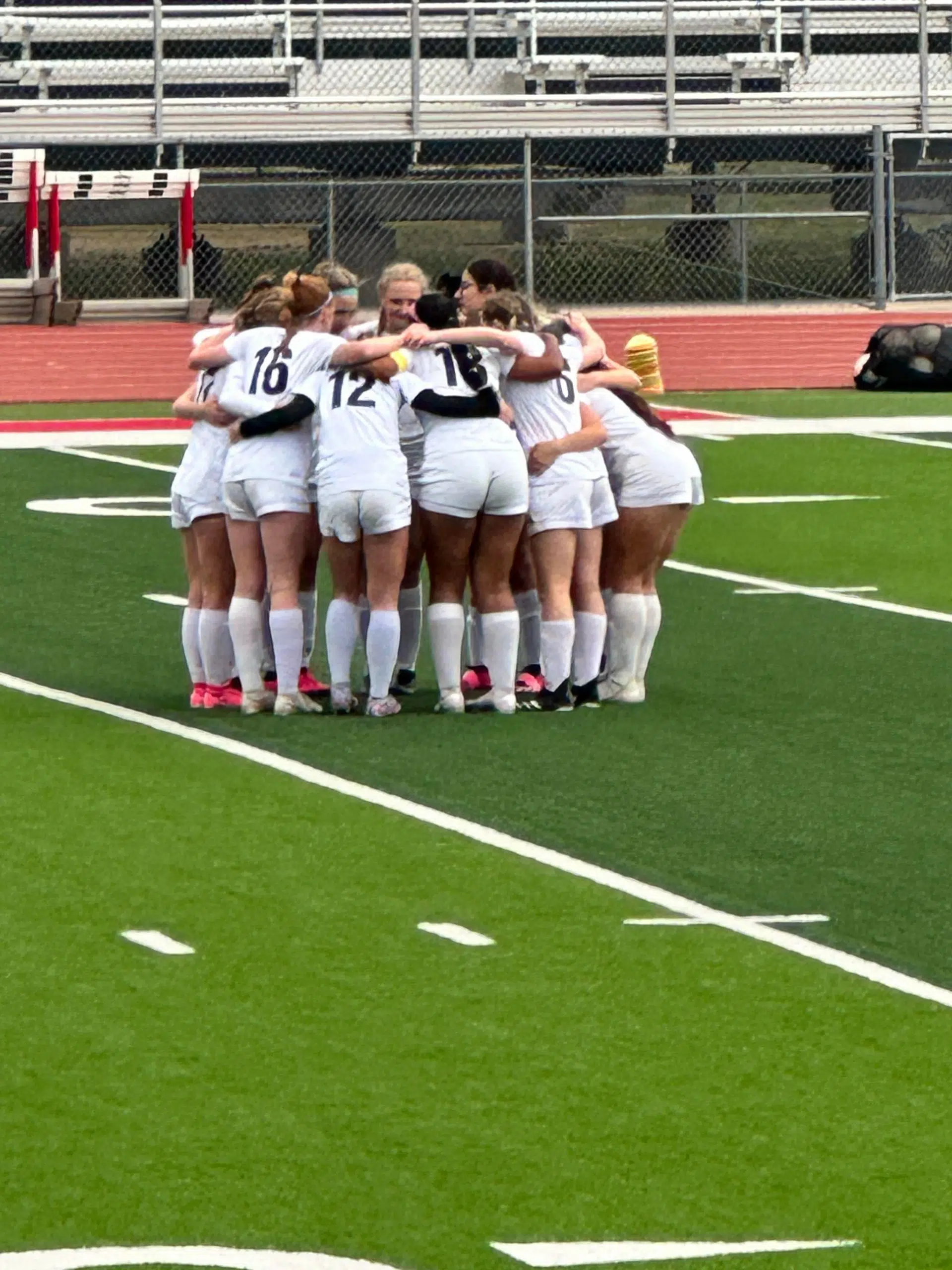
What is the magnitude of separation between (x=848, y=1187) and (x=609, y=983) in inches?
64.1

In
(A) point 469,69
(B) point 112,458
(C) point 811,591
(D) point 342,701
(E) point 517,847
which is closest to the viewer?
(E) point 517,847

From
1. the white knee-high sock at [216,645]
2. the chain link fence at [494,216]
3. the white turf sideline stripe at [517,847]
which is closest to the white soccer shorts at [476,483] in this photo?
the white knee-high sock at [216,645]

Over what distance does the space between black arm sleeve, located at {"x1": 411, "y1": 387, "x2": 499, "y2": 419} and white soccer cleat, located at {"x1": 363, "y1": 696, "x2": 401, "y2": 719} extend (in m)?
1.16

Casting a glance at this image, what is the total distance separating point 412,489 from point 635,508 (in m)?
0.98

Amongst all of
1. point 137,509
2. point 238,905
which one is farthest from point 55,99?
point 238,905

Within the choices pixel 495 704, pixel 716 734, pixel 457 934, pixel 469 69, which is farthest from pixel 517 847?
pixel 469 69

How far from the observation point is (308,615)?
11.4 metres

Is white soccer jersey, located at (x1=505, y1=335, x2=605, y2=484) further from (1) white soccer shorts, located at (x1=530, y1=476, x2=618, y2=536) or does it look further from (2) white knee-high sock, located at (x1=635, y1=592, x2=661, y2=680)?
(2) white knee-high sock, located at (x1=635, y1=592, x2=661, y2=680)

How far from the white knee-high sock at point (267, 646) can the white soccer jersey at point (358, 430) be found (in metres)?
0.84

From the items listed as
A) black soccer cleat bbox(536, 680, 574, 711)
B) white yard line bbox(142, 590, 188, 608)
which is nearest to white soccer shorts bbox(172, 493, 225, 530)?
black soccer cleat bbox(536, 680, 574, 711)

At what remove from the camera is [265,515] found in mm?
10711

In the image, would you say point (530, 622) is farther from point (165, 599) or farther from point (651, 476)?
point (165, 599)

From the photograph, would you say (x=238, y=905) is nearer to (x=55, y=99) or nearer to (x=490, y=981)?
(x=490, y=981)

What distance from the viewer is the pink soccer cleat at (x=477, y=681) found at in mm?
11547
